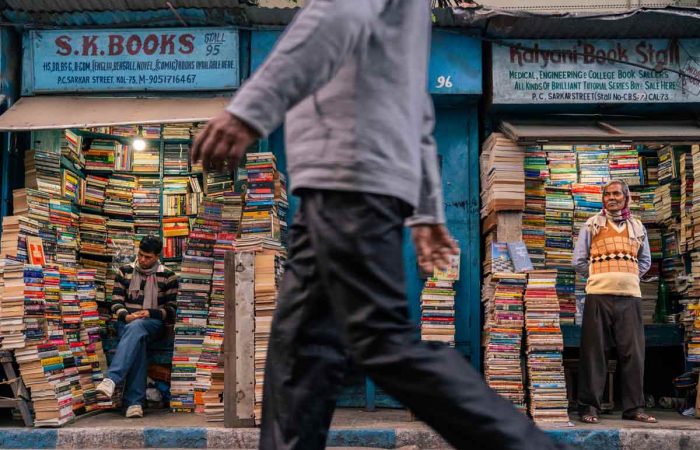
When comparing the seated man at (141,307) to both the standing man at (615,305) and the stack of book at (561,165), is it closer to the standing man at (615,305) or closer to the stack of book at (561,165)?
the standing man at (615,305)

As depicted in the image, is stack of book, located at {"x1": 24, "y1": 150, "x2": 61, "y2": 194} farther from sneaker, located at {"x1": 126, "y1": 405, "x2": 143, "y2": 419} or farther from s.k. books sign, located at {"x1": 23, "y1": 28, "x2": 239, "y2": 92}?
sneaker, located at {"x1": 126, "y1": 405, "x2": 143, "y2": 419}

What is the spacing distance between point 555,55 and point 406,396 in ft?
21.5

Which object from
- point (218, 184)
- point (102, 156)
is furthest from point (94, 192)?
point (218, 184)

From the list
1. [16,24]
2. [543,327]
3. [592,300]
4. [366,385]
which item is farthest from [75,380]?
[592,300]

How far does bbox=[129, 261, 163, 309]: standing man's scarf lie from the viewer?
319 inches

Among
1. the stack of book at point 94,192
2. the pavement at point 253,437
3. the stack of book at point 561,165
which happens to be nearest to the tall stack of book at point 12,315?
the pavement at point 253,437

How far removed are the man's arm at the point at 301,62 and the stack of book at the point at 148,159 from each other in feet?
25.8

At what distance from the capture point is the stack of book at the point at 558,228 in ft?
30.1

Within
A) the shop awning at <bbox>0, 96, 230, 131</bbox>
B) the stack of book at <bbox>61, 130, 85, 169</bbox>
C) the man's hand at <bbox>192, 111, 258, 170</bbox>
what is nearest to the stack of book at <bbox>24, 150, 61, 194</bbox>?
the stack of book at <bbox>61, 130, 85, 169</bbox>

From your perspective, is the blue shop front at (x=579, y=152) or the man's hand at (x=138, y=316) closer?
the blue shop front at (x=579, y=152)

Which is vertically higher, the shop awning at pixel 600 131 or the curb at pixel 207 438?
the shop awning at pixel 600 131

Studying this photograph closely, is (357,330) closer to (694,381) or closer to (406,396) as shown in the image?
(406,396)

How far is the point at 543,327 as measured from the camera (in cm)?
702

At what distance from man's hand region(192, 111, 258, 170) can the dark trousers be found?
598 cm
